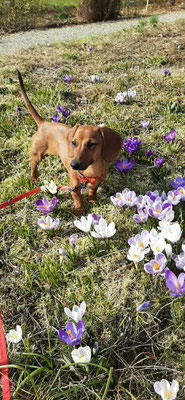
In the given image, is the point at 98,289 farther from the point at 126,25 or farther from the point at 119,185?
the point at 126,25

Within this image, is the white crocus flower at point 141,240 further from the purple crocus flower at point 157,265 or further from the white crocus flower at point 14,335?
the white crocus flower at point 14,335

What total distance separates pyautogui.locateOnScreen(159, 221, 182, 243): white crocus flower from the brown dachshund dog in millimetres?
612

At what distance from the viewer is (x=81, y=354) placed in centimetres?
140

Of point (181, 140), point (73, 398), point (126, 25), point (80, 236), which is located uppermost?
point (126, 25)

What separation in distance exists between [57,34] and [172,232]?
6.94 metres

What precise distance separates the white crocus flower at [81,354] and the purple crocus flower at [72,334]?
3 centimetres

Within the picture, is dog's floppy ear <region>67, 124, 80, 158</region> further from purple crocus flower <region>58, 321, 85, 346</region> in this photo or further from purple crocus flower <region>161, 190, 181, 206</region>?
purple crocus flower <region>58, 321, 85, 346</region>

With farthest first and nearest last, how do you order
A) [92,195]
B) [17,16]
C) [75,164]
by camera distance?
[17,16], [92,195], [75,164]

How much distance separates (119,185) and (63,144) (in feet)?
1.97

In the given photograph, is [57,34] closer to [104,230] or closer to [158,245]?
[104,230]

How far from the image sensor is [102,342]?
1.65 meters

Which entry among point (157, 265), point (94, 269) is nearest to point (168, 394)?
point (157, 265)

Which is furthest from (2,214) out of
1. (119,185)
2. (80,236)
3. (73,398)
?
(73,398)

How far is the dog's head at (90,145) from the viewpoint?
6.35 feet
